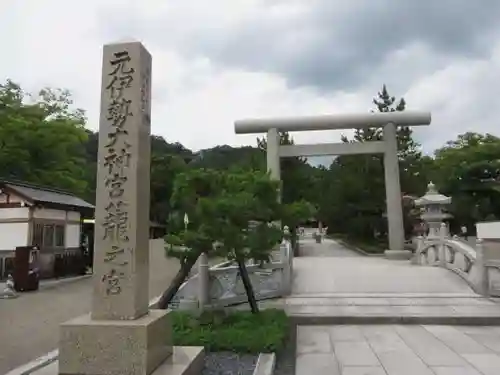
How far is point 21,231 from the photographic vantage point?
13.7 m

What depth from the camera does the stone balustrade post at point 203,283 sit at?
7.55 meters

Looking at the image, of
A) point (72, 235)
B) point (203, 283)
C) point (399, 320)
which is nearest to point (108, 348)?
point (203, 283)

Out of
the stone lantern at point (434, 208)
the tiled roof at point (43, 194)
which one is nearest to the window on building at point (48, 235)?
the tiled roof at point (43, 194)

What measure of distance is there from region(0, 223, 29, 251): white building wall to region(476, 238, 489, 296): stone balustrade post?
509 inches

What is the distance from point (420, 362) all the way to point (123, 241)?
3662 mm

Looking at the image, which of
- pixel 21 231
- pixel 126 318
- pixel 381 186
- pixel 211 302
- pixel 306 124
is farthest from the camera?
pixel 381 186

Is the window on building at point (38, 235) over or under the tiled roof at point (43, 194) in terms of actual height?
under

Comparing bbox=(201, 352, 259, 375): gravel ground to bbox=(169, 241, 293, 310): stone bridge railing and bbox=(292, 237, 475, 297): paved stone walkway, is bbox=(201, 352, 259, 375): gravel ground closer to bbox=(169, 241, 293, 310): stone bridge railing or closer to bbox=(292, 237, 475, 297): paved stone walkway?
bbox=(169, 241, 293, 310): stone bridge railing

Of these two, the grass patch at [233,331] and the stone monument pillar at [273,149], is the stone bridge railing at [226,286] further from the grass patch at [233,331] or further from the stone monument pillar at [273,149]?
the stone monument pillar at [273,149]

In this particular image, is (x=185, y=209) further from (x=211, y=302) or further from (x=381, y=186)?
(x=381, y=186)

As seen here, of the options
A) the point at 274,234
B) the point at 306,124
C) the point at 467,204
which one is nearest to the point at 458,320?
the point at 274,234

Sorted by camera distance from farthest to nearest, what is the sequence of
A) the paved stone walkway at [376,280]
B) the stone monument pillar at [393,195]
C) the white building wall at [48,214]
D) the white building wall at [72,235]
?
the stone monument pillar at [393,195] < the white building wall at [72,235] < the white building wall at [48,214] < the paved stone walkway at [376,280]

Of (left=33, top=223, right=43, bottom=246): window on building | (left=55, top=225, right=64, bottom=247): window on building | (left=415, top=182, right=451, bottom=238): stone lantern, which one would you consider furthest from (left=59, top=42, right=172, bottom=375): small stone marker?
(left=415, top=182, right=451, bottom=238): stone lantern

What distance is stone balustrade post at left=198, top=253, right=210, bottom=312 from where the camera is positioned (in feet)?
24.8
